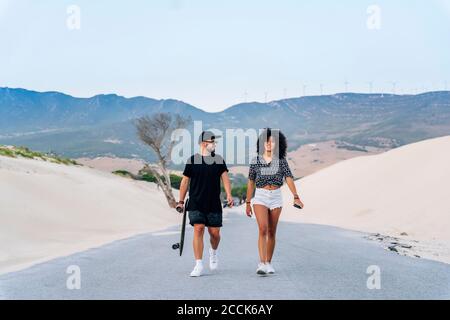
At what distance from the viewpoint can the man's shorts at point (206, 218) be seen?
1160cm

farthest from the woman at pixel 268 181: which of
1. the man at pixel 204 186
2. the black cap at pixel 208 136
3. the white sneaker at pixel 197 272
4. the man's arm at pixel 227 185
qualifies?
the white sneaker at pixel 197 272

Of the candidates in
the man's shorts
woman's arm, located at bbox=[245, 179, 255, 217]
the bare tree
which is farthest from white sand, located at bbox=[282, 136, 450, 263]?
the bare tree

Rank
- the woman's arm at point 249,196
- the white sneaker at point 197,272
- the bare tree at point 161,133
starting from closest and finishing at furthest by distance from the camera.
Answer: the woman's arm at point 249,196 < the white sneaker at point 197,272 < the bare tree at point 161,133

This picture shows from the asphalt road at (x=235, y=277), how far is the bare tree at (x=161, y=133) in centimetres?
3956

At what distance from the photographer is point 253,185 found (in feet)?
38.6

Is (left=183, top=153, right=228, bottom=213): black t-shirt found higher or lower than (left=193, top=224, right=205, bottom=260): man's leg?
higher

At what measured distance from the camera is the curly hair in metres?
11.5

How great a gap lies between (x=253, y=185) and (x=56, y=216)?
21.0m

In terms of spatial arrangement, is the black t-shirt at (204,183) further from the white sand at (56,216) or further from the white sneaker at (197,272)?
the white sand at (56,216)

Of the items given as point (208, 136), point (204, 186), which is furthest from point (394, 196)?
point (208, 136)

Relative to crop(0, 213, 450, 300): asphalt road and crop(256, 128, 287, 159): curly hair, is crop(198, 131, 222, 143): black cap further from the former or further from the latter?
crop(0, 213, 450, 300): asphalt road

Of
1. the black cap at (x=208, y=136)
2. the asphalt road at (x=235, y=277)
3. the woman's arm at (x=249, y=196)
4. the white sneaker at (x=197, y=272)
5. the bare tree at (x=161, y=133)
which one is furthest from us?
the bare tree at (x=161, y=133)
